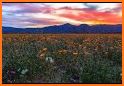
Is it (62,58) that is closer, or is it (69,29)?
(62,58)

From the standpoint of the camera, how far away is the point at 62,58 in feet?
35.2

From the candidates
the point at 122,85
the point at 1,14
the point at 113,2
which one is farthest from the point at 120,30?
the point at 1,14

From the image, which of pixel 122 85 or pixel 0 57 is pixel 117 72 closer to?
pixel 122 85

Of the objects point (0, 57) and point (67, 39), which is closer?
point (0, 57)

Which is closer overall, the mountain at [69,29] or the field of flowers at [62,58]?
the field of flowers at [62,58]

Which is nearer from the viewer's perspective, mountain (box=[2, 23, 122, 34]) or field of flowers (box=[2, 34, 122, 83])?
field of flowers (box=[2, 34, 122, 83])

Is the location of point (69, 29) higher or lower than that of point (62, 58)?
higher

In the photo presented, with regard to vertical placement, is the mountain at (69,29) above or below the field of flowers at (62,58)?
above

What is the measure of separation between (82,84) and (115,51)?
1.50m

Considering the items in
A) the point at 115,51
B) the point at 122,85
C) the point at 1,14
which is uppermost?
the point at 1,14

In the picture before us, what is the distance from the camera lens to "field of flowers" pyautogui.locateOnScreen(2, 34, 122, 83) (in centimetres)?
1005

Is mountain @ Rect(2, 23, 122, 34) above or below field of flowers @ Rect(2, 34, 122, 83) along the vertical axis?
above

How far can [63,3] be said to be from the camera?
1036 centimetres

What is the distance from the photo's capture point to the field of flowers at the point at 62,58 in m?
10.0
